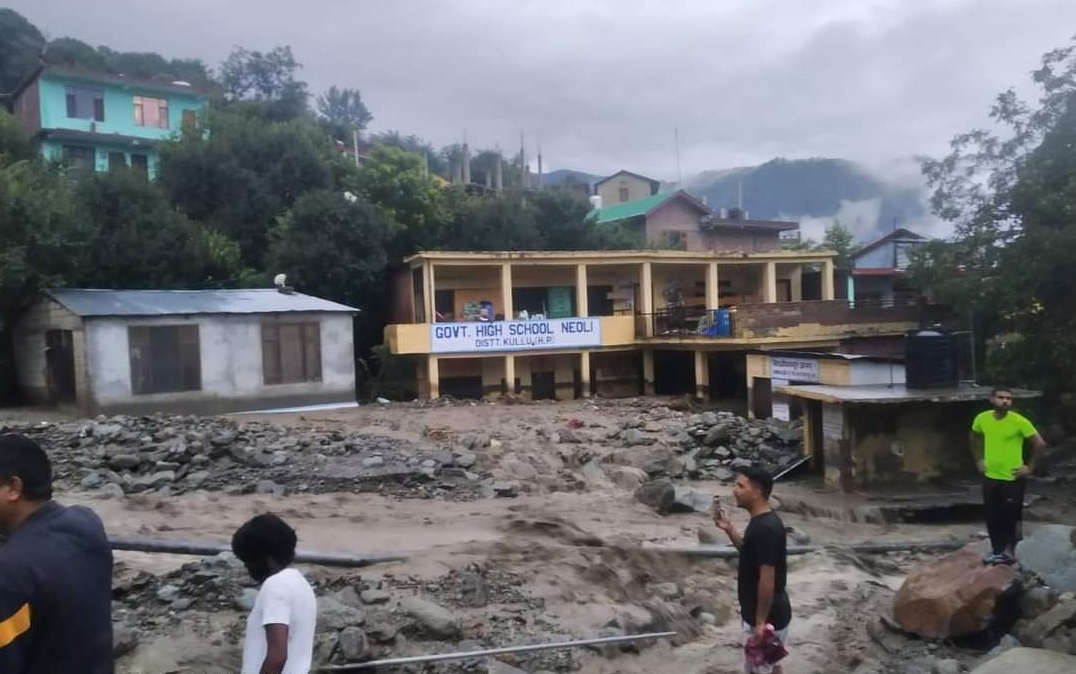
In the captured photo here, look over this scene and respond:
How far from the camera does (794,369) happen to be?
2250 centimetres

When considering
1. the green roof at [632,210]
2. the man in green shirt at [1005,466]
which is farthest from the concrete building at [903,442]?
the green roof at [632,210]

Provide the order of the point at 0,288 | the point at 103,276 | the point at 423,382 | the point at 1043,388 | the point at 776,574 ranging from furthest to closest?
the point at 423,382, the point at 103,276, the point at 0,288, the point at 1043,388, the point at 776,574

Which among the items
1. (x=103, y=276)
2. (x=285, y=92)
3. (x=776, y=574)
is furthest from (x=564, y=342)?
(x=285, y=92)

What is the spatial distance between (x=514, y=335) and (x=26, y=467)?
27.1 meters

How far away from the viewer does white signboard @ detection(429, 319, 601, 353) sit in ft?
95.6

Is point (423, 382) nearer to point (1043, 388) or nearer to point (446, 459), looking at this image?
point (446, 459)

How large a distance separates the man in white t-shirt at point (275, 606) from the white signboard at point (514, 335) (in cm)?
2520

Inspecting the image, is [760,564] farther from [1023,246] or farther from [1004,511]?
[1023,246]

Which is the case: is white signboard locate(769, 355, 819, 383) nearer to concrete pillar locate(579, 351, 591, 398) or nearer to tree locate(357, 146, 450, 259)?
concrete pillar locate(579, 351, 591, 398)

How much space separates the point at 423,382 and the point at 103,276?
1070 centimetres

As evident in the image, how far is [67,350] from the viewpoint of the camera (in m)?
20.8

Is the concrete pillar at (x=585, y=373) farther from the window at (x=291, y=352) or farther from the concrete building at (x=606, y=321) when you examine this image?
the window at (x=291, y=352)

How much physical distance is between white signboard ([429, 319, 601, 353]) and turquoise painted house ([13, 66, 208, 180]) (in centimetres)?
1606

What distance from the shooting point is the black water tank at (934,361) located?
1544 centimetres
